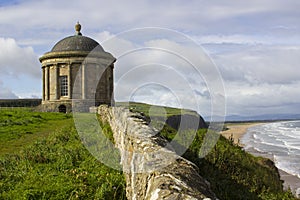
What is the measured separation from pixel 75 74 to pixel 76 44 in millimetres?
2902

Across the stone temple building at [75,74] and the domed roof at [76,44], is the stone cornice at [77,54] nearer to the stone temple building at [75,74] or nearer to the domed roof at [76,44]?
the stone temple building at [75,74]

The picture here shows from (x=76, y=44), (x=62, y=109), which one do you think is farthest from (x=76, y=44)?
(x=62, y=109)

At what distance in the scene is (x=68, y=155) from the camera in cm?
1104

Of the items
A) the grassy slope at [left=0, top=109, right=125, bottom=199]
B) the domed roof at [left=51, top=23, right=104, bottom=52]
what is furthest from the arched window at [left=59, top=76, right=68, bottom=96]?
the grassy slope at [left=0, top=109, right=125, bottom=199]

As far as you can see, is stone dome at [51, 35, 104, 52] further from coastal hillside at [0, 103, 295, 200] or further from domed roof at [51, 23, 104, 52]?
Answer: coastal hillside at [0, 103, 295, 200]

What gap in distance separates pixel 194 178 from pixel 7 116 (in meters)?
24.5

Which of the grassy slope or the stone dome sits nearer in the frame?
the grassy slope

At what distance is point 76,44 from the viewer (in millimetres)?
38531

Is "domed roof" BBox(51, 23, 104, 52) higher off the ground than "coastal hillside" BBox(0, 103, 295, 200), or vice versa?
"domed roof" BBox(51, 23, 104, 52)

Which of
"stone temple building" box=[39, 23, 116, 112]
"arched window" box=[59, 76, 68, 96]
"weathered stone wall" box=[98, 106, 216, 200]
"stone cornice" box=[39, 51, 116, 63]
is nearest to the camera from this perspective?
"weathered stone wall" box=[98, 106, 216, 200]

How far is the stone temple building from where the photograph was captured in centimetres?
3806

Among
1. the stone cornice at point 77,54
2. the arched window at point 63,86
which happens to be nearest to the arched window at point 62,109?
the arched window at point 63,86

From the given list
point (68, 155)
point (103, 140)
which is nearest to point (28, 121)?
point (103, 140)

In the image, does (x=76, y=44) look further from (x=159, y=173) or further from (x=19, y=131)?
(x=159, y=173)
